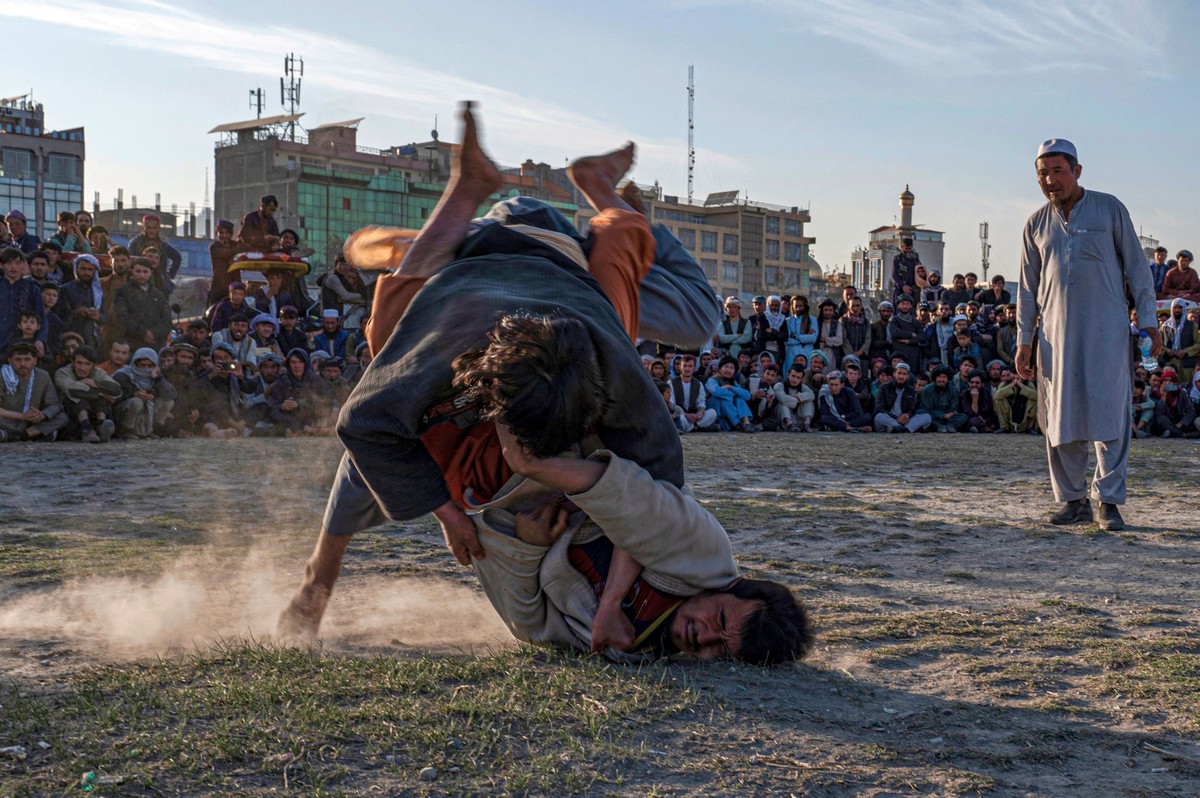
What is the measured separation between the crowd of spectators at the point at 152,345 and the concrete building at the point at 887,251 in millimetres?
36868

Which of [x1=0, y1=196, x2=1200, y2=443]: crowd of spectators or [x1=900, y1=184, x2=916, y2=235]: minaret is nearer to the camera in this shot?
[x1=0, y1=196, x2=1200, y2=443]: crowd of spectators

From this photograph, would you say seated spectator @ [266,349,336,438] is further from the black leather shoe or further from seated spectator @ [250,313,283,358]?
the black leather shoe

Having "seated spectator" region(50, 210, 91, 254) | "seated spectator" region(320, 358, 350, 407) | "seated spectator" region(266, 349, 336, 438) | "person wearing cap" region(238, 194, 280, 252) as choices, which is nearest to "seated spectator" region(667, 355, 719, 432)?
"seated spectator" region(320, 358, 350, 407)

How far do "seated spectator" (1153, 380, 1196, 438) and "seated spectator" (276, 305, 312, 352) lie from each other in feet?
35.1

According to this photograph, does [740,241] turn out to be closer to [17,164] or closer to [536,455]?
[17,164]

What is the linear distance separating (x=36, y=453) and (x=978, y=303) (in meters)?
12.8

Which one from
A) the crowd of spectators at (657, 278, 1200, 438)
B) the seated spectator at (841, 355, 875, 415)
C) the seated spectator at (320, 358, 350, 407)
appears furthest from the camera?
the seated spectator at (841, 355, 875, 415)

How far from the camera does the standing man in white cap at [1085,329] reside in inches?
249

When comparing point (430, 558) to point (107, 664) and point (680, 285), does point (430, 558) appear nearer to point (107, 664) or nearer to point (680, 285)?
point (680, 285)

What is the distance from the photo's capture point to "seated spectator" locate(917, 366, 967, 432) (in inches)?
596

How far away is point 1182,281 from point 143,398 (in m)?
14.3

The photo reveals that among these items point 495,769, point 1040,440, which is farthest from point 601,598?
point 1040,440

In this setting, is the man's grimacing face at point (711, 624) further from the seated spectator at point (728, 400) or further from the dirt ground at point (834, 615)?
the seated spectator at point (728, 400)

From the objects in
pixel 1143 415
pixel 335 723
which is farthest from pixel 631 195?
pixel 1143 415
